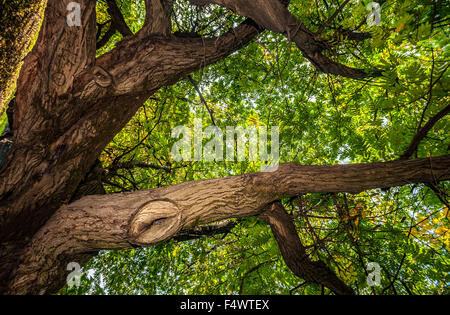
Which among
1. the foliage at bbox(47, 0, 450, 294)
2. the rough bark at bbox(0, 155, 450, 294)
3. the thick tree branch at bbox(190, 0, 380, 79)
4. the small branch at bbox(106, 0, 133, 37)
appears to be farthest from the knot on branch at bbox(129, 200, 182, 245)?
the small branch at bbox(106, 0, 133, 37)

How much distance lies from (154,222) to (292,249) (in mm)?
2056

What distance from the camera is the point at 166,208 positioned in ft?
6.21

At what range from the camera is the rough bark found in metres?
1.90

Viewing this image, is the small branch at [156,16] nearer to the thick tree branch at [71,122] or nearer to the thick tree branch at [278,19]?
the thick tree branch at [71,122]

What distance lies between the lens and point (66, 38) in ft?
6.84

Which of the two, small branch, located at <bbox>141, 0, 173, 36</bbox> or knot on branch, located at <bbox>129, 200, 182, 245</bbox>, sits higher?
small branch, located at <bbox>141, 0, 173, 36</bbox>

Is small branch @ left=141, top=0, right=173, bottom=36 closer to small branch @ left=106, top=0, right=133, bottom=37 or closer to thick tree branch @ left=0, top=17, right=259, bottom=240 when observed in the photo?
thick tree branch @ left=0, top=17, right=259, bottom=240

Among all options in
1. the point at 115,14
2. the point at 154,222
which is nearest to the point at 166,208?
the point at 154,222

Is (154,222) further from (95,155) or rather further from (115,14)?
(115,14)

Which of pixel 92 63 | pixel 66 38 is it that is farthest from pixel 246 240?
pixel 66 38

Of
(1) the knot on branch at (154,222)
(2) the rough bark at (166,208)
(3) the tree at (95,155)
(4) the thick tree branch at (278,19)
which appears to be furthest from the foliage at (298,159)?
(1) the knot on branch at (154,222)

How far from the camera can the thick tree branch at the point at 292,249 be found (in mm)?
2842
